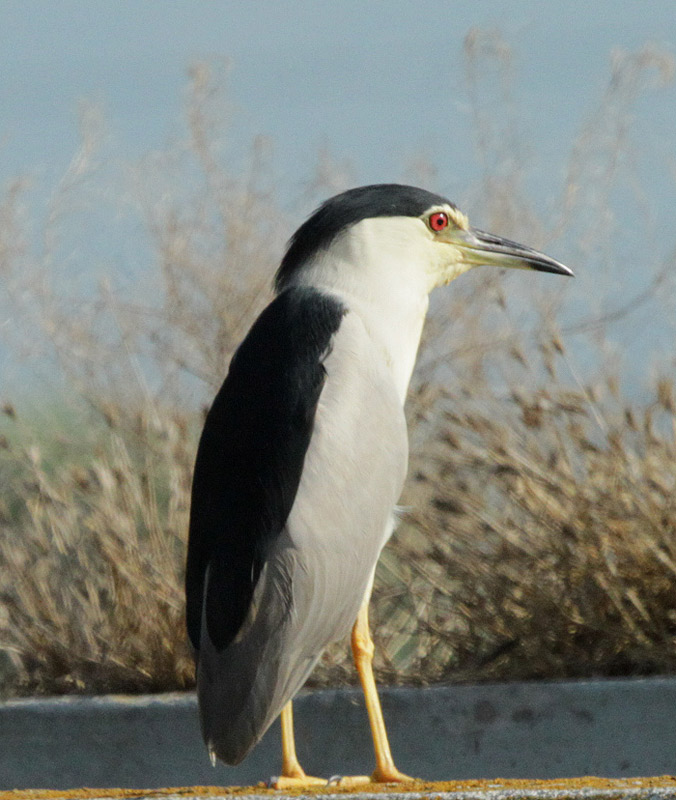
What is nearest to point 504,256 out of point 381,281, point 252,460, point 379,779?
point 381,281

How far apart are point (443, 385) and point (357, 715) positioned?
54.0 inches

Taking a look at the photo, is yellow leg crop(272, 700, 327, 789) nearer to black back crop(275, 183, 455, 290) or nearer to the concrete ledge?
the concrete ledge

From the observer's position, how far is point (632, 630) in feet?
14.4

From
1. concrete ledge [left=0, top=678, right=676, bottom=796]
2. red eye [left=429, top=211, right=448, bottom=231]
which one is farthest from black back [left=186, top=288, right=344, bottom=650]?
concrete ledge [left=0, top=678, right=676, bottom=796]

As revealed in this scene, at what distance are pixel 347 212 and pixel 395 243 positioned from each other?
18 centimetres

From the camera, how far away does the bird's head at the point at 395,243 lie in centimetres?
393

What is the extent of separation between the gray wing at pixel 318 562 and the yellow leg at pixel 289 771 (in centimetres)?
16

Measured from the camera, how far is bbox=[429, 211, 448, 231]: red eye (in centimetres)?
411

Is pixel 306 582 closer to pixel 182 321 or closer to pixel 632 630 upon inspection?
pixel 632 630

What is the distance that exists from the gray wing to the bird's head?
0.38 m

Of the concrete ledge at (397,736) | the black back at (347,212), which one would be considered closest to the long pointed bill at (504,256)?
the black back at (347,212)

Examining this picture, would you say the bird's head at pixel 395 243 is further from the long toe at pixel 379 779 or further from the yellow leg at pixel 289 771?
the long toe at pixel 379 779

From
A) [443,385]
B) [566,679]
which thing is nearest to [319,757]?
[566,679]

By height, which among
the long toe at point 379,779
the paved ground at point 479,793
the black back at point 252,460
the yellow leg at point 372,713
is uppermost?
the black back at point 252,460
